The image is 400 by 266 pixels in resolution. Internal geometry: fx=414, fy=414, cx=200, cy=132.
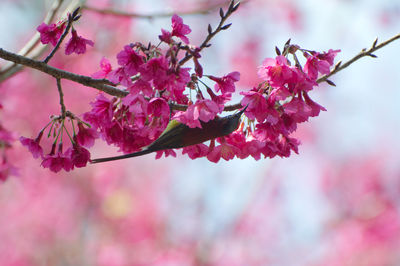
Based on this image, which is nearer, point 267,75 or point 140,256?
point 267,75

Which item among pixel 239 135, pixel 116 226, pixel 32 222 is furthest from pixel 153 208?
pixel 239 135

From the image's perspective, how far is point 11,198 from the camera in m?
8.20

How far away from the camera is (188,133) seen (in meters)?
1.31

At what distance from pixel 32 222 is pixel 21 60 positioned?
7743 mm

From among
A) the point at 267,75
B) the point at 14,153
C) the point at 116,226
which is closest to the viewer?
the point at 267,75

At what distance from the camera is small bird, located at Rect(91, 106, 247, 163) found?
4.16ft

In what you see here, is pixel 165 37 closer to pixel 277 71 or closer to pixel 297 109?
pixel 277 71

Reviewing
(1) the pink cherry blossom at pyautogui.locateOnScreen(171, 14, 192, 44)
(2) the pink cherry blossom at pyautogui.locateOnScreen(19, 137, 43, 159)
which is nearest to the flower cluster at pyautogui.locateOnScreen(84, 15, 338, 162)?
(1) the pink cherry blossom at pyautogui.locateOnScreen(171, 14, 192, 44)

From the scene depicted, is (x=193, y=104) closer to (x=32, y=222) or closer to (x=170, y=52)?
(x=170, y=52)

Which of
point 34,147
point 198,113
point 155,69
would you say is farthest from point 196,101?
point 34,147

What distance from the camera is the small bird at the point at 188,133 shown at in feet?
4.16

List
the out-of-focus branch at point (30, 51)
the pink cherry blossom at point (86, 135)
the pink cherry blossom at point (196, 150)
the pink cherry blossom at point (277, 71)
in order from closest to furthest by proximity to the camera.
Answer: the pink cherry blossom at point (277, 71), the pink cherry blossom at point (196, 150), the pink cherry blossom at point (86, 135), the out-of-focus branch at point (30, 51)

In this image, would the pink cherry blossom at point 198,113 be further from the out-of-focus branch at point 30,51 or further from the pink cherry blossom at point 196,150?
the out-of-focus branch at point 30,51

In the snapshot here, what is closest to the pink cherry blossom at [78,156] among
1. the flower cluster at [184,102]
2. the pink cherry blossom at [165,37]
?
the flower cluster at [184,102]
